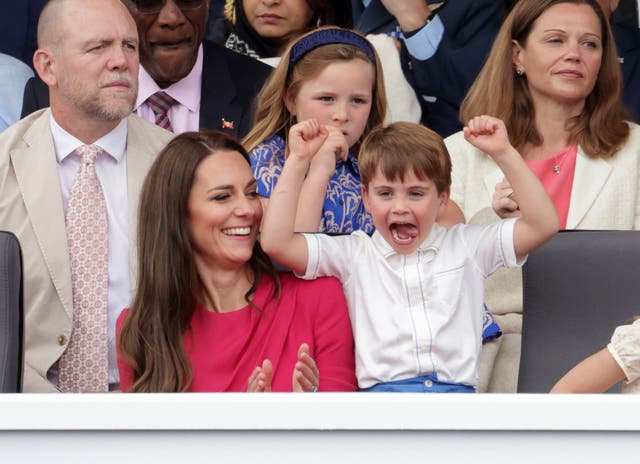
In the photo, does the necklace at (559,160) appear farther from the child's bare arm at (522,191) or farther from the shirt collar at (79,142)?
the shirt collar at (79,142)

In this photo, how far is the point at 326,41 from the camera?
323 centimetres

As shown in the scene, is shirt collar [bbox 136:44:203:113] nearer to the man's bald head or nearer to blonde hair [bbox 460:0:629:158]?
the man's bald head

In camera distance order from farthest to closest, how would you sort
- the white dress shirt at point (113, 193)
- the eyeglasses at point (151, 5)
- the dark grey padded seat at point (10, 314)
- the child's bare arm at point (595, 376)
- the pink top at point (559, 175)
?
1. the eyeglasses at point (151, 5)
2. the pink top at point (559, 175)
3. the white dress shirt at point (113, 193)
4. the dark grey padded seat at point (10, 314)
5. the child's bare arm at point (595, 376)

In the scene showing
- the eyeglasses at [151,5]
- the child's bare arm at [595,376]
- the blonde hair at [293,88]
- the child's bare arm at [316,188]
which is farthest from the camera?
the eyeglasses at [151,5]

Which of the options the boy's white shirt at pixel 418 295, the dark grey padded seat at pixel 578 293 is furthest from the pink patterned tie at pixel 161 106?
the dark grey padded seat at pixel 578 293

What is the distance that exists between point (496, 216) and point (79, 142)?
3.49 feet

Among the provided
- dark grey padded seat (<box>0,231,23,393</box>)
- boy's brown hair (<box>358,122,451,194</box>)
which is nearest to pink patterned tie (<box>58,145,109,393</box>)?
dark grey padded seat (<box>0,231,23,393</box>)

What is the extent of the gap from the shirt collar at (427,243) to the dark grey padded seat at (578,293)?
222mm

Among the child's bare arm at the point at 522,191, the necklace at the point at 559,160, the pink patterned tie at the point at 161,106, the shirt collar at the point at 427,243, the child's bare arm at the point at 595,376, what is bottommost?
the child's bare arm at the point at 595,376

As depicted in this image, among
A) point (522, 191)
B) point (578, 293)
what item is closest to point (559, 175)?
point (578, 293)

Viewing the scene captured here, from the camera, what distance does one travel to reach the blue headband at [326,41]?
3232 millimetres

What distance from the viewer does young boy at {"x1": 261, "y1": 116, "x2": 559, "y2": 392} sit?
8.55 ft

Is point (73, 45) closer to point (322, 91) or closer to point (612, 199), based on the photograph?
point (322, 91)

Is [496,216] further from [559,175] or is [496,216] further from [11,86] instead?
[11,86]
